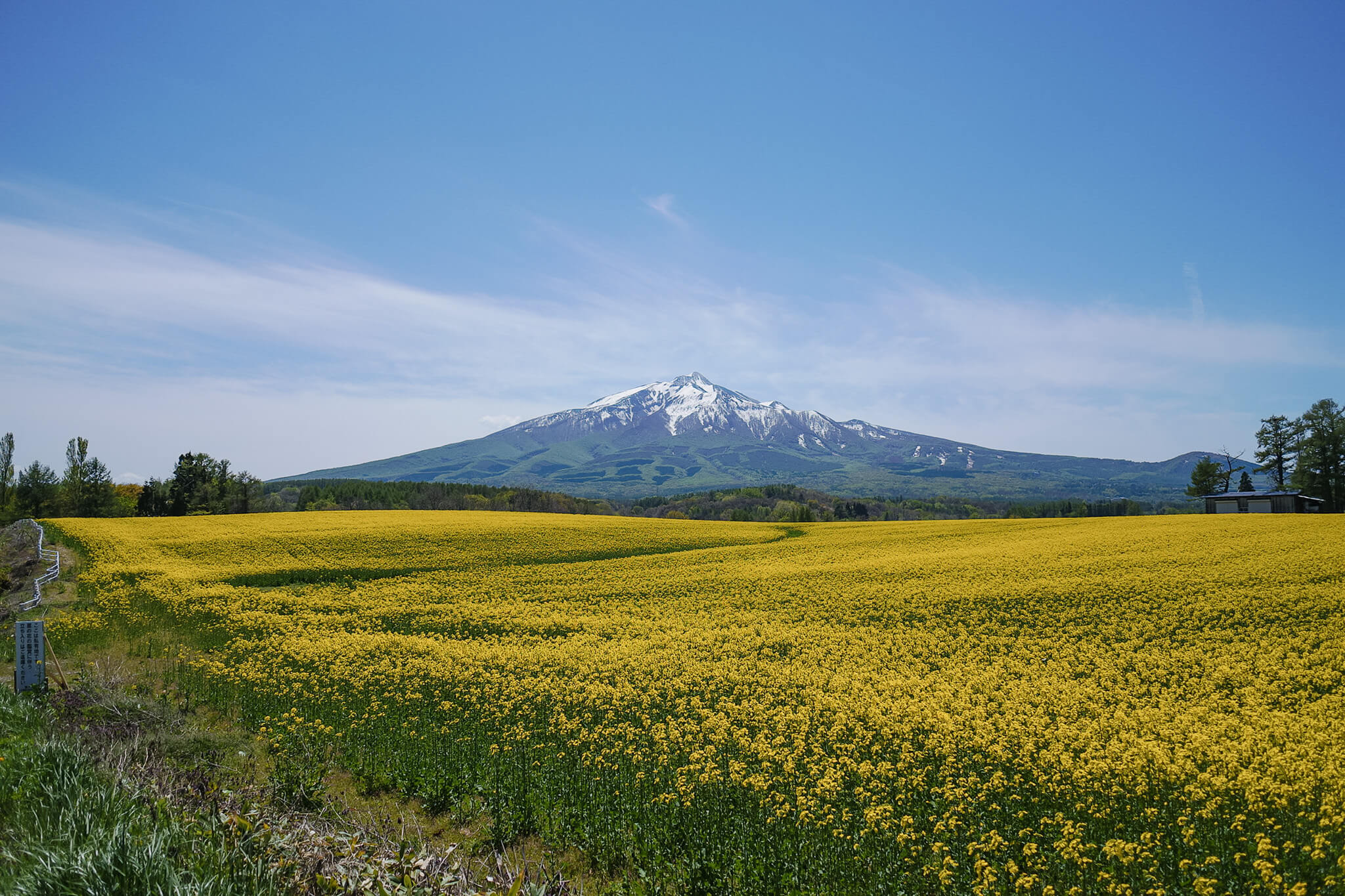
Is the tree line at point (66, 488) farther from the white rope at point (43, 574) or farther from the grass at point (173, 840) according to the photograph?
the grass at point (173, 840)

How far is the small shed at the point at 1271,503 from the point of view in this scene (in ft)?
156

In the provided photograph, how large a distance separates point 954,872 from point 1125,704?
8180mm

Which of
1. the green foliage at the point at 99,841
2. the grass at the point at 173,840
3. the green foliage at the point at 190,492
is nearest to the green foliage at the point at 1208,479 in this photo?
the grass at the point at 173,840

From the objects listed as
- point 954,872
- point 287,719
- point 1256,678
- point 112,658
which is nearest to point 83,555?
point 112,658

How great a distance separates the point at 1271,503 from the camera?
158 feet

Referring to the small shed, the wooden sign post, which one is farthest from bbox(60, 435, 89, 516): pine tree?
the small shed

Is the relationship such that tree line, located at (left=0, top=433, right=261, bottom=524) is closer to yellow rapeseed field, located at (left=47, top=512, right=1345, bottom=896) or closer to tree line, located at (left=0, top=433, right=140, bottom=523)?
tree line, located at (left=0, top=433, right=140, bottom=523)

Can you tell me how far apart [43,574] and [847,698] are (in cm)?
3560

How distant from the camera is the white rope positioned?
24.0 meters

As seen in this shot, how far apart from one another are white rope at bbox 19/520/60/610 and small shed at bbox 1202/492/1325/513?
7382 centimetres

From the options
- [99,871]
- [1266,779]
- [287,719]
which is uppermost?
[99,871]

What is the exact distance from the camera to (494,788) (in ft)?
37.3

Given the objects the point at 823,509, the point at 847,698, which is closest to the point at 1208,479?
the point at 823,509

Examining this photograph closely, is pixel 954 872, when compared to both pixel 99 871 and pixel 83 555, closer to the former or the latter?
pixel 99 871
